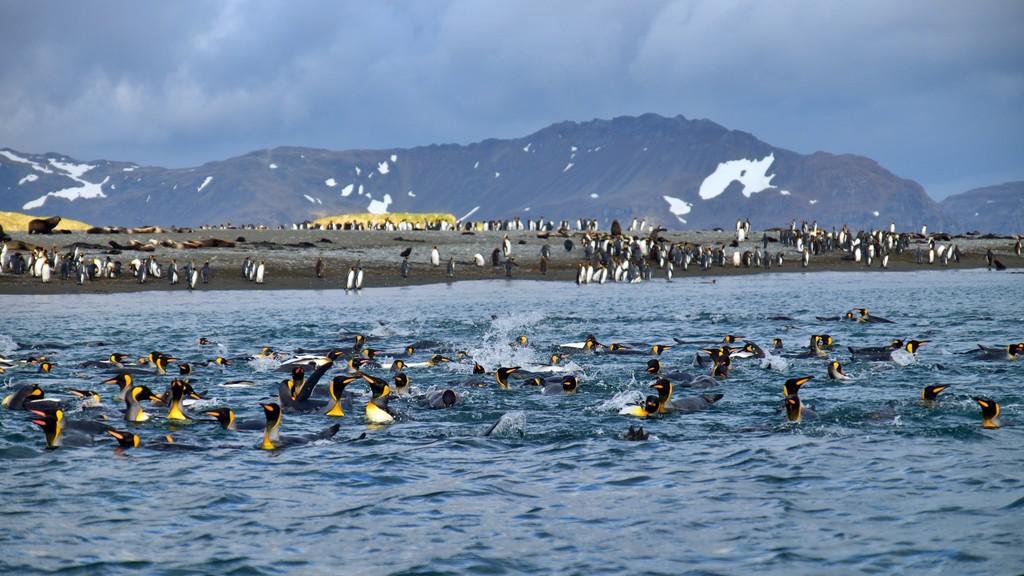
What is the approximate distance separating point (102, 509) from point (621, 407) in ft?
22.0

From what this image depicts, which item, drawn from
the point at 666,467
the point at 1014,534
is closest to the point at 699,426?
the point at 666,467

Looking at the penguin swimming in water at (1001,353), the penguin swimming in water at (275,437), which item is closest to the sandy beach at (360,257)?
the penguin swimming in water at (1001,353)

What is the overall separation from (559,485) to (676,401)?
4361mm

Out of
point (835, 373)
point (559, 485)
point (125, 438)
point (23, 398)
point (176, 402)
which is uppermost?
point (835, 373)

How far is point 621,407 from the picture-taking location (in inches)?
552

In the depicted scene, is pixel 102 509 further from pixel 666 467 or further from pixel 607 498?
pixel 666 467

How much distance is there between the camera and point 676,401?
1414 cm

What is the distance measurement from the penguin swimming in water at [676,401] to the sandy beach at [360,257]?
95.0 ft

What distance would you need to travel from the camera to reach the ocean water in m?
8.07

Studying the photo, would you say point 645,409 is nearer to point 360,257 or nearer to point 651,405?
point 651,405

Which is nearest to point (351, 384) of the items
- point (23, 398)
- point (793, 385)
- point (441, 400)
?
point (441, 400)

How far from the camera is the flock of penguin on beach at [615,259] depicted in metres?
41.3

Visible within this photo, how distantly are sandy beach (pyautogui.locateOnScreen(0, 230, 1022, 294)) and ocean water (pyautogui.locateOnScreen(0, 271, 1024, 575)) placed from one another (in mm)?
22584

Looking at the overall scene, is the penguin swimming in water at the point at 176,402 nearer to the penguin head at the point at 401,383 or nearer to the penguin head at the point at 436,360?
the penguin head at the point at 401,383
